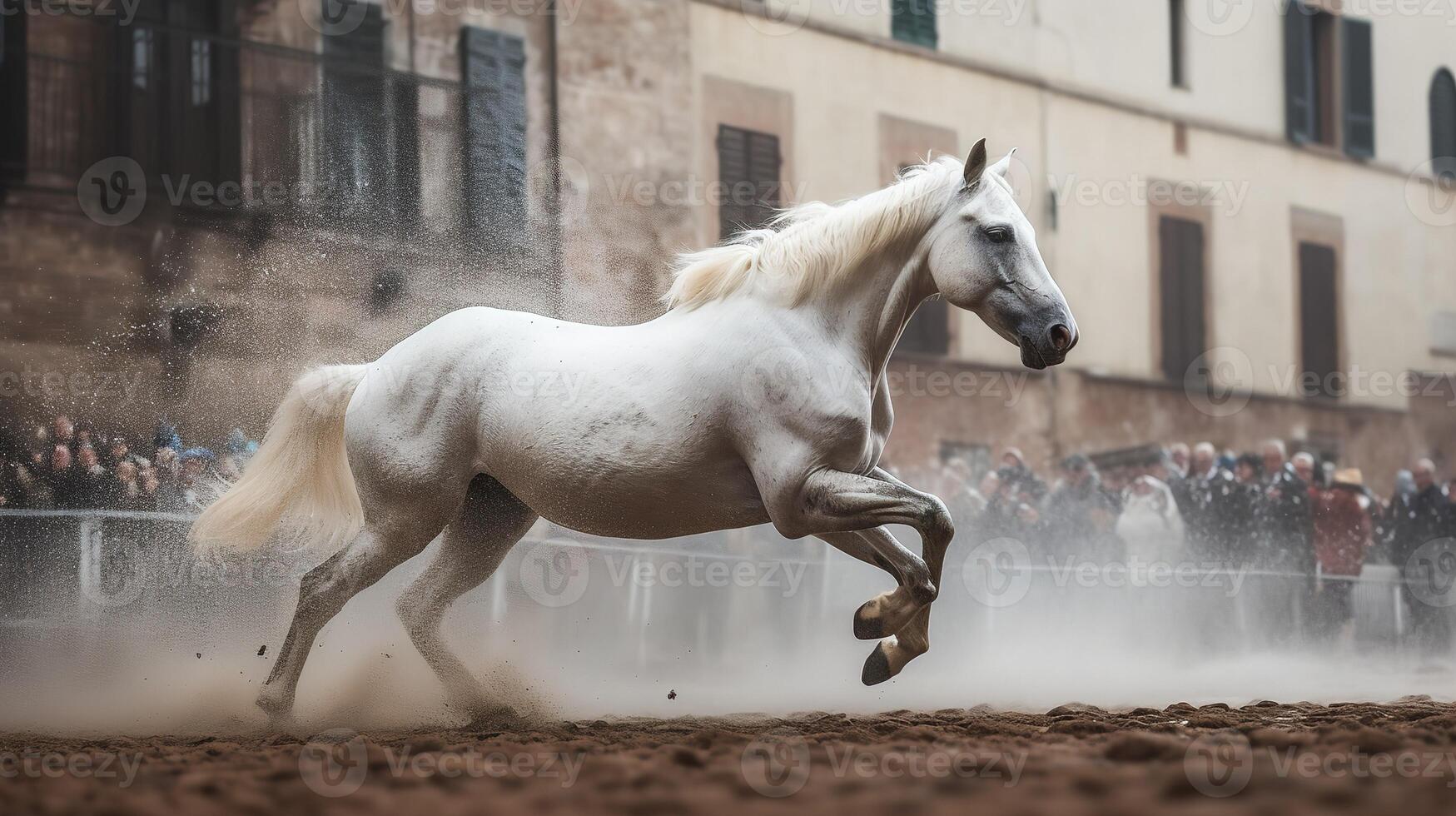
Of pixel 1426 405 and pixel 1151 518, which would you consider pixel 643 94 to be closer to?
pixel 1151 518

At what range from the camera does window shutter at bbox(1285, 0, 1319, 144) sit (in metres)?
20.2

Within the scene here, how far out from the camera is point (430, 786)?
3.07 metres

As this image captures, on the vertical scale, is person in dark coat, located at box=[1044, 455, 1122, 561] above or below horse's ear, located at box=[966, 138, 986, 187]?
below

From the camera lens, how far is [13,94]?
1152 centimetres

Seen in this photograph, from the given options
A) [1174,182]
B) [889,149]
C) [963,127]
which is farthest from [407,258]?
[1174,182]

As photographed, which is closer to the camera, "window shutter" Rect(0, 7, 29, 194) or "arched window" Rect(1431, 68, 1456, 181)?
"window shutter" Rect(0, 7, 29, 194)

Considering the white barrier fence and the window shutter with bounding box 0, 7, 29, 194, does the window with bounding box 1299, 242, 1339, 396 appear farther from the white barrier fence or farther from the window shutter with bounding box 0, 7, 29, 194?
the window shutter with bounding box 0, 7, 29, 194

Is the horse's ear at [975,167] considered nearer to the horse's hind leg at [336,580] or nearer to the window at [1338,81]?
the horse's hind leg at [336,580]

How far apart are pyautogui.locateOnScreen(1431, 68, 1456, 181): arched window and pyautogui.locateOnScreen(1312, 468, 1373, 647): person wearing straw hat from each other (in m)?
9.84

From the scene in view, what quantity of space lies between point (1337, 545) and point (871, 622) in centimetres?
865

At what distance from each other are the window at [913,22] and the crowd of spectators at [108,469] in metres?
10.5

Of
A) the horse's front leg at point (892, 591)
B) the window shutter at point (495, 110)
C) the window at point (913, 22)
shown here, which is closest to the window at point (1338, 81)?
the window at point (913, 22)

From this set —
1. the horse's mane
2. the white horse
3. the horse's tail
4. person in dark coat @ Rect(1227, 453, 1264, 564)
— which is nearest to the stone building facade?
the horse's tail

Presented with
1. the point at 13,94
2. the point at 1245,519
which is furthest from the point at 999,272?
the point at 13,94
